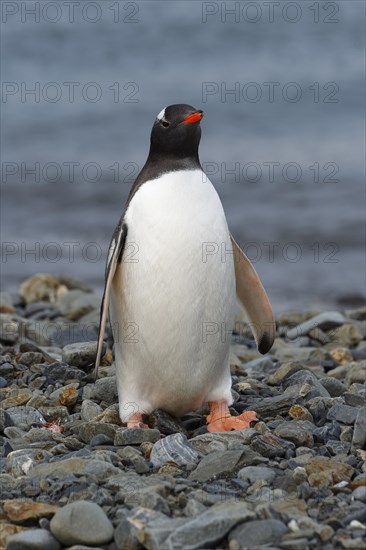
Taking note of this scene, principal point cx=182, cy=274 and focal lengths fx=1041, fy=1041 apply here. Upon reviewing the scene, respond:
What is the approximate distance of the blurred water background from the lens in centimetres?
1350

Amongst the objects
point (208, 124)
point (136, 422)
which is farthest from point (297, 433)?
point (208, 124)

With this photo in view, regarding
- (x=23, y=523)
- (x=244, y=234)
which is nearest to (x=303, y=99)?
(x=244, y=234)

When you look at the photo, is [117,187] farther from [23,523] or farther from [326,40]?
[23,523]

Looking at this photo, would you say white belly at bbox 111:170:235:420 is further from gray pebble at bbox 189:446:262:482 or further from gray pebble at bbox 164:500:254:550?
gray pebble at bbox 164:500:254:550

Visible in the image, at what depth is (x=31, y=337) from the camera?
8.55 meters

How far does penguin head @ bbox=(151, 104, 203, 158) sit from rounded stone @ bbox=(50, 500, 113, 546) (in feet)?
7.41

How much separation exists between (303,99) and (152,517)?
17924 mm

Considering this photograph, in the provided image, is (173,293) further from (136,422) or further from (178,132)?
(178,132)

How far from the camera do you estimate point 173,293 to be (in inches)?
210

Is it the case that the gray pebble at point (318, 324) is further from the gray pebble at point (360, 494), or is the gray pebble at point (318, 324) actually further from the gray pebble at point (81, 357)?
the gray pebble at point (360, 494)

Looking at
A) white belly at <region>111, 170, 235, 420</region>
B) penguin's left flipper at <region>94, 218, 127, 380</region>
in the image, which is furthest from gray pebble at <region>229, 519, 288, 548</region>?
penguin's left flipper at <region>94, 218, 127, 380</region>

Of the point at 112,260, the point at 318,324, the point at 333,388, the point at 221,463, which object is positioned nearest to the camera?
the point at 221,463

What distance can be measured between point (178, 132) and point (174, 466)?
1.80 meters

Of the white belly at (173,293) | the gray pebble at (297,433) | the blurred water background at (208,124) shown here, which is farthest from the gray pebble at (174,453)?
the blurred water background at (208,124)
